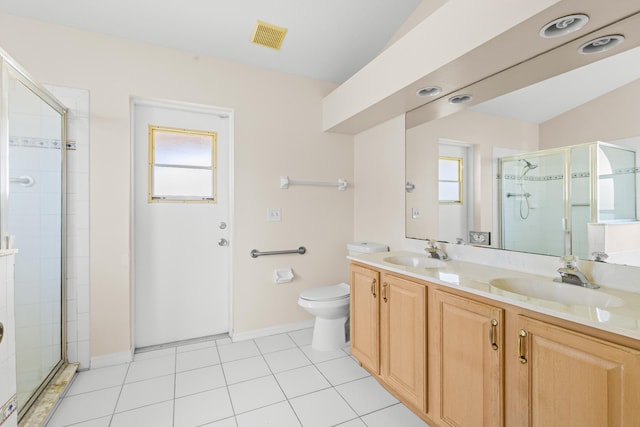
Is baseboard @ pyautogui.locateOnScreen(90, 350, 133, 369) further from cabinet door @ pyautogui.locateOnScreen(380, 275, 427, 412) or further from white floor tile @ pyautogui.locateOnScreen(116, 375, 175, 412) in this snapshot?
cabinet door @ pyautogui.locateOnScreen(380, 275, 427, 412)

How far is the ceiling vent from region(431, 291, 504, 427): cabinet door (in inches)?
88.6

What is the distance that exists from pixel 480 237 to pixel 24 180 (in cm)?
282

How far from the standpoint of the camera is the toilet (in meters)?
2.33

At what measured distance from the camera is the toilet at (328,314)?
2.33 metres

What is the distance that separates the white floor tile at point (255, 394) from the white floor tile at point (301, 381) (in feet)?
0.17

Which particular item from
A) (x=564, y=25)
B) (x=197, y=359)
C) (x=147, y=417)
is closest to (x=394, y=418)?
(x=147, y=417)

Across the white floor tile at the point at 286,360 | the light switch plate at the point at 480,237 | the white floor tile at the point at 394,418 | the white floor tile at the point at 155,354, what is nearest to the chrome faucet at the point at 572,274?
the light switch plate at the point at 480,237

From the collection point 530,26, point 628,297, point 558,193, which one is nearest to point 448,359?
point 628,297

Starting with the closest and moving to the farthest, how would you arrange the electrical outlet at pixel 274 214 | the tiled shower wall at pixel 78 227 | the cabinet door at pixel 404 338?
the cabinet door at pixel 404 338
the tiled shower wall at pixel 78 227
the electrical outlet at pixel 274 214

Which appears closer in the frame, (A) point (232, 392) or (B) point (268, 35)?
(A) point (232, 392)

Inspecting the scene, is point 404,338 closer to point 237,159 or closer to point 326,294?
point 326,294

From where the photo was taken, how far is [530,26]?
3.92ft

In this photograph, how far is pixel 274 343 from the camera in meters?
2.56

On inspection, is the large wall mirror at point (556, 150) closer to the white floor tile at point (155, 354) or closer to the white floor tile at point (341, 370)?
the white floor tile at point (341, 370)
